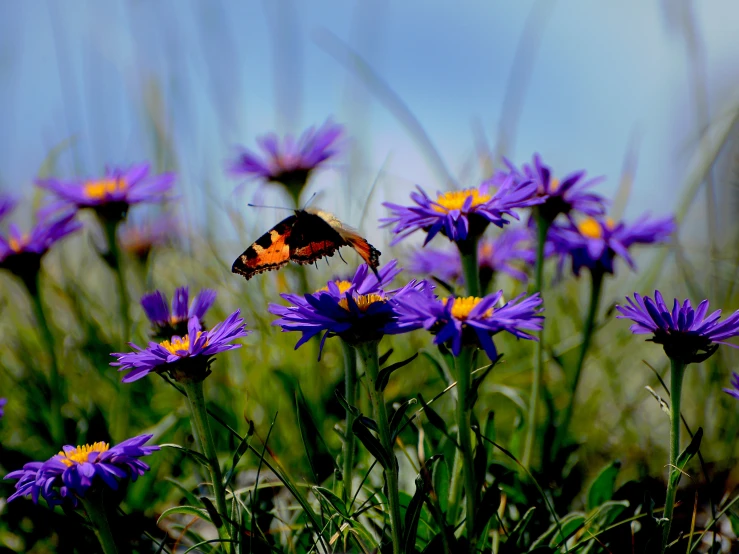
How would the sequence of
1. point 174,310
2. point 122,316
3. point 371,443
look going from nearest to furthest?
point 371,443
point 174,310
point 122,316

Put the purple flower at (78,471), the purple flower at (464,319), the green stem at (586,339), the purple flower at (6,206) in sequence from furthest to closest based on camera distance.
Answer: the purple flower at (6,206)
the green stem at (586,339)
the purple flower at (78,471)
the purple flower at (464,319)

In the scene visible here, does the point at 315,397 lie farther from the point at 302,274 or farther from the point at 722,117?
the point at 722,117

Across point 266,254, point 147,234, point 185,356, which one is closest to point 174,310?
point 266,254

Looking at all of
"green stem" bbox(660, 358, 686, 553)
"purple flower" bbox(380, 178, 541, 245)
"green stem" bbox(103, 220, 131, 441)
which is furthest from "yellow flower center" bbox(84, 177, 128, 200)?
"green stem" bbox(660, 358, 686, 553)

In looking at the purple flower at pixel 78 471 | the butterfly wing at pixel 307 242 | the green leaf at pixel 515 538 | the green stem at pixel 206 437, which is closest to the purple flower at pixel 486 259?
the butterfly wing at pixel 307 242

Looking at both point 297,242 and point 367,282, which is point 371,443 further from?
point 297,242

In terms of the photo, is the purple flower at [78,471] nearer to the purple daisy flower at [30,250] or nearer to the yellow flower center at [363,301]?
the yellow flower center at [363,301]
